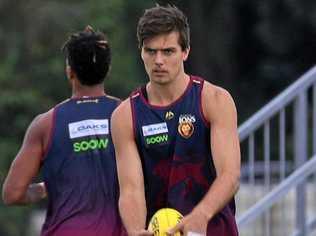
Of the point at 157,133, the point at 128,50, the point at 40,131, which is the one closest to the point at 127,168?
the point at 157,133

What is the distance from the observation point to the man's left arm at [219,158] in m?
8.09

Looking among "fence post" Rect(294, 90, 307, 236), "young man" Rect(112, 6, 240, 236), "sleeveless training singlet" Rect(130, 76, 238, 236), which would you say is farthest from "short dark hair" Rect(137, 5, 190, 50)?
"fence post" Rect(294, 90, 307, 236)

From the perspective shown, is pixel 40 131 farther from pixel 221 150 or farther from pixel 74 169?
pixel 221 150

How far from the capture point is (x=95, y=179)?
917 cm

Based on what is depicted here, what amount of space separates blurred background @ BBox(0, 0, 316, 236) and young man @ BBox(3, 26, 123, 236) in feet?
66.4

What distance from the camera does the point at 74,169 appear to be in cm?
920

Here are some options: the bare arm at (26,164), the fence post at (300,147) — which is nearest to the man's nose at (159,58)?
the bare arm at (26,164)

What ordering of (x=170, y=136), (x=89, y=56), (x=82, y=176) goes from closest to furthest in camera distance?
1. (x=170, y=136)
2. (x=82, y=176)
3. (x=89, y=56)

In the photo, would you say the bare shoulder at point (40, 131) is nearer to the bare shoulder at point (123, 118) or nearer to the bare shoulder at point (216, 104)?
the bare shoulder at point (123, 118)

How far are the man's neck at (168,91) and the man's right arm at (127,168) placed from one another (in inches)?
5.8

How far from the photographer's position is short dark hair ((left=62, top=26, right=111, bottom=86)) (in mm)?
9352

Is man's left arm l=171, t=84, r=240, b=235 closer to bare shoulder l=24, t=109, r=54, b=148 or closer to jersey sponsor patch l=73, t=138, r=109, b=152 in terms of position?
jersey sponsor patch l=73, t=138, r=109, b=152

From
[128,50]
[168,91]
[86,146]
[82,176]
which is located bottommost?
[128,50]

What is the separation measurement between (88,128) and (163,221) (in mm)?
1190
